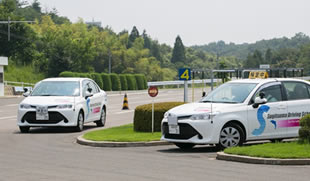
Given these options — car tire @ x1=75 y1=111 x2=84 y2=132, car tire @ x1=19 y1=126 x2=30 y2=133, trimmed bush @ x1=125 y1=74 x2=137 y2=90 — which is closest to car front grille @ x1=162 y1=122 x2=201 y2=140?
car tire @ x1=75 y1=111 x2=84 y2=132

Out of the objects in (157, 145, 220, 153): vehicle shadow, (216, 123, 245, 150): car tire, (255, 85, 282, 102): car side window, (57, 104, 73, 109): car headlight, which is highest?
(255, 85, 282, 102): car side window

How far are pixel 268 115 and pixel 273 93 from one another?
2.07 ft

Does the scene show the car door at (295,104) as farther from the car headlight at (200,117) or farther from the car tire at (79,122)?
the car tire at (79,122)

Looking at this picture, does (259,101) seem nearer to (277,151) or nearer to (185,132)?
(185,132)

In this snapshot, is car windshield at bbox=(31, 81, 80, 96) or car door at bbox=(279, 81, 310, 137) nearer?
car door at bbox=(279, 81, 310, 137)

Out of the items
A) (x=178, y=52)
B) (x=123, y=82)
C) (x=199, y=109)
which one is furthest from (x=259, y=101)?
(x=178, y=52)

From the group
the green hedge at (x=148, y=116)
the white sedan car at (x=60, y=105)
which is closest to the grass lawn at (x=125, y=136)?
the green hedge at (x=148, y=116)

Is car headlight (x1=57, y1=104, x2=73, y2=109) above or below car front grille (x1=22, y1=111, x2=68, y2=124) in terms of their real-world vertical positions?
above

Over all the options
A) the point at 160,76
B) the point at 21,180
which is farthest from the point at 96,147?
the point at 160,76

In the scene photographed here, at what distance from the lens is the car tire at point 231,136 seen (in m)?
14.6

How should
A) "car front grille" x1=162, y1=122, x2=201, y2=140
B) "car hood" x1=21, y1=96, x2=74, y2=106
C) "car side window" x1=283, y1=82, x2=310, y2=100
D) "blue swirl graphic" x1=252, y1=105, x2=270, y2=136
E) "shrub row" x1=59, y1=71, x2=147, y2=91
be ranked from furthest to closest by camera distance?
"shrub row" x1=59, y1=71, x2=147, y2=91 < "car hood" x1=21, y1=96, x2=74, y2=106 < "car side window" x1=283, y1=82, x2=310, y2=100 < "blue swirl graphic" x1=252, y1=105, x2=270, y2=136 < "car front grille" x1=162, y1=122, x2=201, y2=140

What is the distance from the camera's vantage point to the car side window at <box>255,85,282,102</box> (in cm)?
1557

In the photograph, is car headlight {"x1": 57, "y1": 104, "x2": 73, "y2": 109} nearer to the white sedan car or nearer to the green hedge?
the white sedan car

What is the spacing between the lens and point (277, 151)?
13039 millimetres
